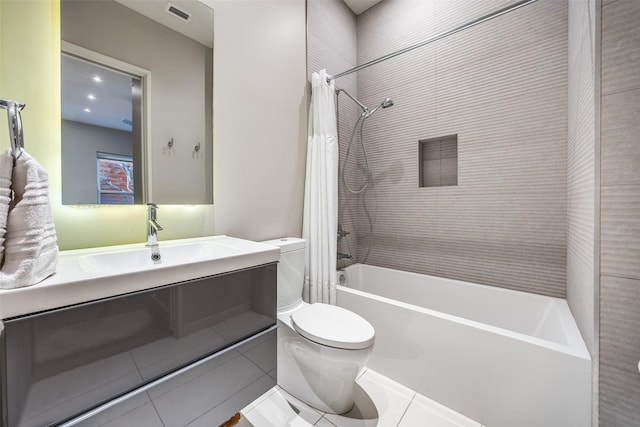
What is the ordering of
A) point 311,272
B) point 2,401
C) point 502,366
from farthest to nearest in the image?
1. point 311,272
2. point 502,366
3. point 2,401

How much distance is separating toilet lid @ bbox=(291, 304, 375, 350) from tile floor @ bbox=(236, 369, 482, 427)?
467 mm

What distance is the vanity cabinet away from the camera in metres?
0.59

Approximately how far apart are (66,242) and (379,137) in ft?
7.28

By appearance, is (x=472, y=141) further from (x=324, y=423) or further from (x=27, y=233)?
(x=27, y=233)

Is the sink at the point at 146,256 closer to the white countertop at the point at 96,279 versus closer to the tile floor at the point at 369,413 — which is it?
the white countertop at the point at 96,279

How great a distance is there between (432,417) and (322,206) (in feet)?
4.34

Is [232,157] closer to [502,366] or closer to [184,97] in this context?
[184,97]

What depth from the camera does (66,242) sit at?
1015mm

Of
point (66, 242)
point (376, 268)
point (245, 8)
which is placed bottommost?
point (376, 268)

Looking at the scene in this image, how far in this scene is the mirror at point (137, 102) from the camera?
39.9 inches

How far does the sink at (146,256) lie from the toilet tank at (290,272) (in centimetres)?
35

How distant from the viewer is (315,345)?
121 centimetres

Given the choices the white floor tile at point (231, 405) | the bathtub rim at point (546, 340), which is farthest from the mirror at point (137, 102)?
the bathtub rim at point (546, 340)

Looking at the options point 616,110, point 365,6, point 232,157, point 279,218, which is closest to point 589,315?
point 616,110
